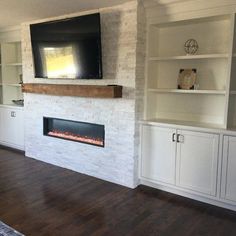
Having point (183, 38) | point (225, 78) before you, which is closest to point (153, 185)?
point (225, 78)

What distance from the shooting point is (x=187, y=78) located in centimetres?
332

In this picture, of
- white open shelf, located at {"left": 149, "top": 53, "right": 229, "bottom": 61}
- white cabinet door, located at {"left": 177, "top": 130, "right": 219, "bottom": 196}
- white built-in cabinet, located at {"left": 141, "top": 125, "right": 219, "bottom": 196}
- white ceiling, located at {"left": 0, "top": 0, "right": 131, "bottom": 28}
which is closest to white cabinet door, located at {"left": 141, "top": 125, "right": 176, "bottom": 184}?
white built-in cabinet, located at {"left": 141, "top": 125, "right": 219, "bottom": 196}

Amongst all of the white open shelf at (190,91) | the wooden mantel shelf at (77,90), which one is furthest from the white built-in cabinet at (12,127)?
the white open shelf at (190,91)

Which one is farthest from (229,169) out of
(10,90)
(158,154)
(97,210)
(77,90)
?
(10,90)

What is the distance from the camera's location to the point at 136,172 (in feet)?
11.4

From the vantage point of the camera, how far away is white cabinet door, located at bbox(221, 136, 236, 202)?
2779mm

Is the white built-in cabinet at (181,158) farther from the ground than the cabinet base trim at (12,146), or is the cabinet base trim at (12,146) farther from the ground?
the white built-in cabinet at (181,158)

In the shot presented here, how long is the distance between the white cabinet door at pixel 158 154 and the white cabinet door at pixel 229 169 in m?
0.58

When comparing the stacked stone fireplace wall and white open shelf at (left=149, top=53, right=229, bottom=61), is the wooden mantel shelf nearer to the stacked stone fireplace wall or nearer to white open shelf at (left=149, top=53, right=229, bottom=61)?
the stacked stone fireplace wall

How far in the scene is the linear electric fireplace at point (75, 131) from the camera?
379 centimetres

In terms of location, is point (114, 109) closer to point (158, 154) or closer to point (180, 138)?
point (158, 154)

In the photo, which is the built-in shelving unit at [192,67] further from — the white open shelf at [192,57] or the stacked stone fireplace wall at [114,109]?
the stacked stone fireplace wall at [114,109]

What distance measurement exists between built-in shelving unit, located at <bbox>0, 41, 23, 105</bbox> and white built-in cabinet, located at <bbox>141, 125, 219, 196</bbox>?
10.2 feet

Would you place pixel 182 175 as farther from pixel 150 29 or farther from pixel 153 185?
pixel 150 29
